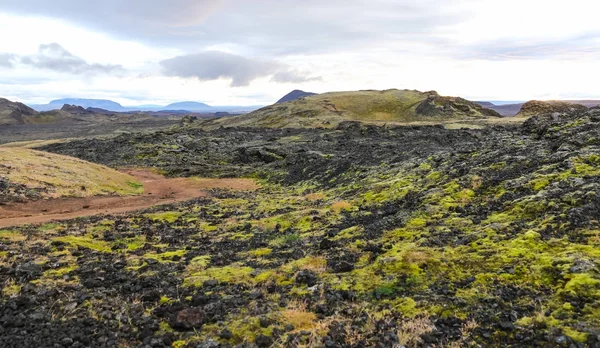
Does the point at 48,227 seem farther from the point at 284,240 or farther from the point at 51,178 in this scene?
the point at 51,178

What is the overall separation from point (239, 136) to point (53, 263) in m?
106

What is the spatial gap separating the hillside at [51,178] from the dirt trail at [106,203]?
2122 millimetres

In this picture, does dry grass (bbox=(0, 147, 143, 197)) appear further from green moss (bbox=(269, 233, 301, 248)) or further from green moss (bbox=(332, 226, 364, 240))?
green moss (bbox=(332, 226, 364, 240))

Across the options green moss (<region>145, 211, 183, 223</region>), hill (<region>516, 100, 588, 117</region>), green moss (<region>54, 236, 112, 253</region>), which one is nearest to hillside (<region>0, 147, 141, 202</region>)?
green moss (<region>145, 211, 183, 223</region>)

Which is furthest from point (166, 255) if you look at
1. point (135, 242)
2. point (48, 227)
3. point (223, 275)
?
point (48, 227)

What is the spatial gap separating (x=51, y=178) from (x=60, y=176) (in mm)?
1958

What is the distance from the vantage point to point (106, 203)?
3928 cm

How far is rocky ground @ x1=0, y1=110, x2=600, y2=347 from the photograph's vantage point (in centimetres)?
1016

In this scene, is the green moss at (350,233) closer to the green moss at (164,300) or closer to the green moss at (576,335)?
the green moss at (164,300)

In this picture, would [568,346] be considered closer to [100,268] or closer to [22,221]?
[100,268]

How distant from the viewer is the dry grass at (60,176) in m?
42.1

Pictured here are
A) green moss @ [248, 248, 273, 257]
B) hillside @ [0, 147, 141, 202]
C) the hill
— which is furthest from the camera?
the hill

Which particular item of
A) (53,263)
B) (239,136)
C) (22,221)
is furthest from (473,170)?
(239,136)

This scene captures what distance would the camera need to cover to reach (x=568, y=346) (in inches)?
330
